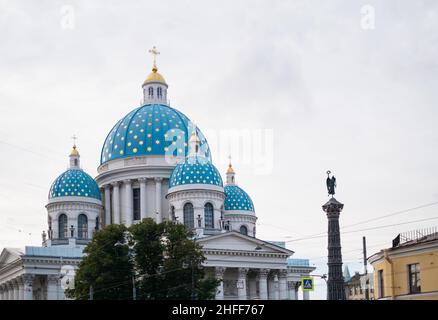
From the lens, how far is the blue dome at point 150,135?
75.6 m

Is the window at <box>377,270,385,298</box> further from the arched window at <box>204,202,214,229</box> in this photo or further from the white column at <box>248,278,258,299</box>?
the arched window at <box>204,202,214,229</box>

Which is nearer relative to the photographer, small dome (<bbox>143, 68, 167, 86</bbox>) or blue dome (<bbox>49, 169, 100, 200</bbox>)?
blue dome (<bbox>49, 169, 100, 200</bbox>)

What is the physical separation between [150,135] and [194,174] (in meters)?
8.45

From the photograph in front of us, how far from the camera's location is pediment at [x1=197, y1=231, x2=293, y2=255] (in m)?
65.4

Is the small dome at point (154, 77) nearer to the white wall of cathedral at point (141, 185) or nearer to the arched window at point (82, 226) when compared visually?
the white wall of cathedral at point (141, 185)

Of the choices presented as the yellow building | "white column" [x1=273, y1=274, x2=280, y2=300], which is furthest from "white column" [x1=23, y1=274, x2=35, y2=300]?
the yellow building

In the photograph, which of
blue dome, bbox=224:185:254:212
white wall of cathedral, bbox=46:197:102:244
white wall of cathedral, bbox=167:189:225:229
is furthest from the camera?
blue dome, bbox=224:185:254:212

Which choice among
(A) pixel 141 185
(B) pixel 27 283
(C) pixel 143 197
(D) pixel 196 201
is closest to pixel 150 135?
(A) pixel 141 185

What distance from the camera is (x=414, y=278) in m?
32.8

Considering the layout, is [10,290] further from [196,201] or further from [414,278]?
[414,278]

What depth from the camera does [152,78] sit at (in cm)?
8162

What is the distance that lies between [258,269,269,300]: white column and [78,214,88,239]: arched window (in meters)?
16.6
